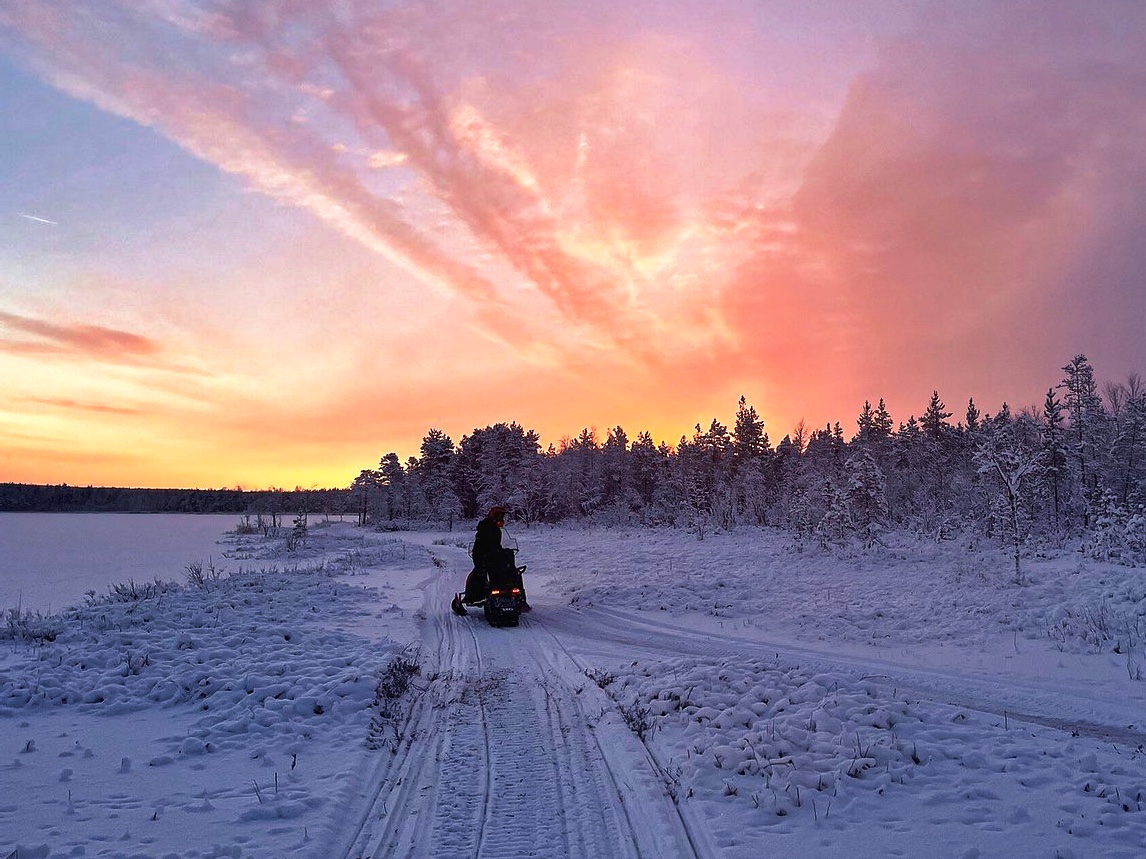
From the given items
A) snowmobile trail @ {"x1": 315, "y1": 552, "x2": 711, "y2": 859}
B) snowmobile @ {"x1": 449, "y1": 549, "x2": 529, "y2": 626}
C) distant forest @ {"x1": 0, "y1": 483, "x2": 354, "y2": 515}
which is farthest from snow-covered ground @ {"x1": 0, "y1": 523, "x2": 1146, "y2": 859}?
distant forest @ {"x1": 0, "y1": 483, "x2": 354, "y2": 515}

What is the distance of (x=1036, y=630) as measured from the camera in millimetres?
13000

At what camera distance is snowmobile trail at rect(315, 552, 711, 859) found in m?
5.06

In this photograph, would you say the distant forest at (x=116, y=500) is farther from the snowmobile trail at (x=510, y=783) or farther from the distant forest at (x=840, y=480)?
the snowmobile trail at (x=510, y=783)

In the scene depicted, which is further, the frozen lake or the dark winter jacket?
the frozen lake

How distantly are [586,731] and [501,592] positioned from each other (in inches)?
317

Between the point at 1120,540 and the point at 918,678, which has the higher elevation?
the point at 1120,540

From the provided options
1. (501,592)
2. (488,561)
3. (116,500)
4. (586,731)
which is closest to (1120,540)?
(501,592)

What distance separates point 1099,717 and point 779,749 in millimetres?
5123

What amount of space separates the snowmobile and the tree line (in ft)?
50.6

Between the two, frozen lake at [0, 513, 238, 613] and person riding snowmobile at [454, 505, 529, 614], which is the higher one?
person riding snowmobile at [454, 505, 529, 614]

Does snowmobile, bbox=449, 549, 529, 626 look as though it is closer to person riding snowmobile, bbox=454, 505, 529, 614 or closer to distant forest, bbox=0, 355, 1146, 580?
person riding snowmobile, bbox=454, 505, 529, 614

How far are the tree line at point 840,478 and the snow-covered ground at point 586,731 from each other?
9194 mm

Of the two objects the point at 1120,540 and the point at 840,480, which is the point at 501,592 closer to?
the point at 1120,540

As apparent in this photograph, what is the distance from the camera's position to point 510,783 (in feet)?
20.4
